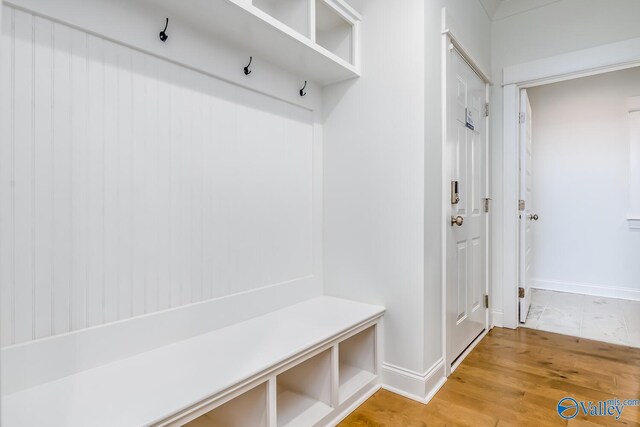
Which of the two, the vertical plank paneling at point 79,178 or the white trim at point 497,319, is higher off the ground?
the vertical plank paneling at point 79,178

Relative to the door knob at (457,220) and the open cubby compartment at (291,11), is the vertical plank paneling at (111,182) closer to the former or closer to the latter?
the open cubby compartment at (291,11)

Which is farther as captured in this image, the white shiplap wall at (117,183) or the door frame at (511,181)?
the door frame at (511,181)

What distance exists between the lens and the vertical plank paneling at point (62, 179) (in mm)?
1136

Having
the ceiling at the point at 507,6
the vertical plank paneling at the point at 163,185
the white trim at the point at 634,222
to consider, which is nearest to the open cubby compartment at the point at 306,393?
the vertical plank paneling at the point at 163,185

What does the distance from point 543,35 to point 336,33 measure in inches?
67.3

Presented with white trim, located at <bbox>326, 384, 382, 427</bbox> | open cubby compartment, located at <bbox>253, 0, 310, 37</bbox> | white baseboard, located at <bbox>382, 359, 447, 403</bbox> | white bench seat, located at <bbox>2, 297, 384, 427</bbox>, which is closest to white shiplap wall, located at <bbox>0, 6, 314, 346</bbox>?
white bench seat, located at <bbox>2, 297, 384, 427</bbox>

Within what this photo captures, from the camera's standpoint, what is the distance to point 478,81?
8.51 ft

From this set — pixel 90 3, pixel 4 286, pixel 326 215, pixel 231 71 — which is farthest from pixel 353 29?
pixel 4 286

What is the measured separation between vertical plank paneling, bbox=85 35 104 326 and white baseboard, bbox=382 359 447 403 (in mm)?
1393

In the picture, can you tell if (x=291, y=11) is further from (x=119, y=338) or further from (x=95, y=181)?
(x=119, y=338)

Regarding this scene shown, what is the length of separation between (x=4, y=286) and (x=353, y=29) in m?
1.91

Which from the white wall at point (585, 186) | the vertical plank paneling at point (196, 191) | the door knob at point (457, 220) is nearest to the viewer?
the vertical plank paneling at point (196, 191)

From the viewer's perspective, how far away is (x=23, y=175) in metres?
1.08

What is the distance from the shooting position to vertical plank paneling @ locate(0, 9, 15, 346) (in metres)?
1.03
